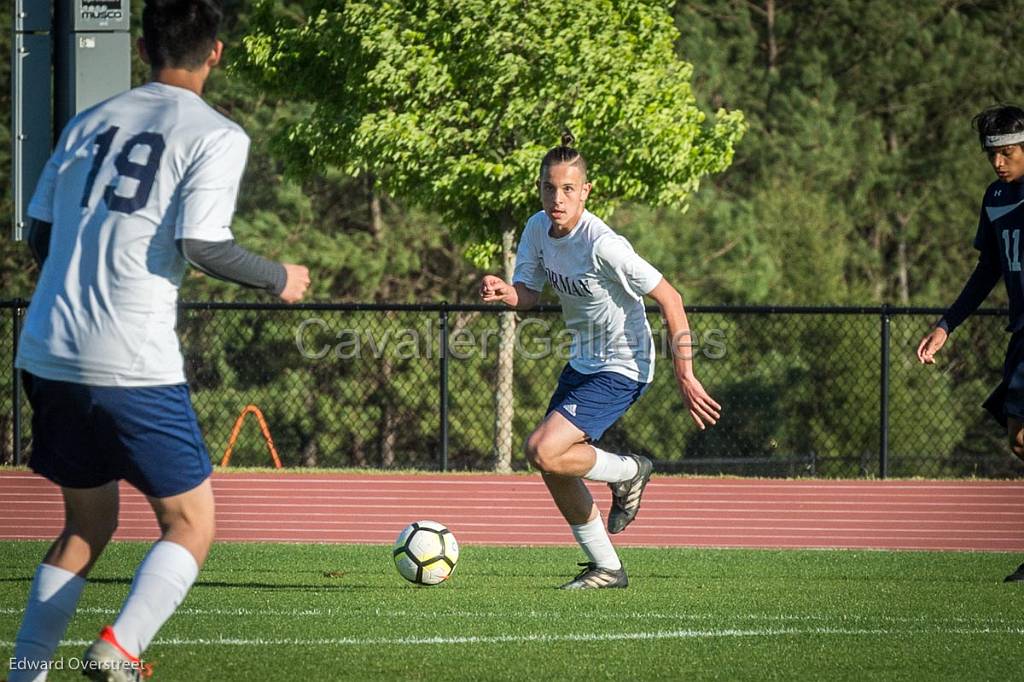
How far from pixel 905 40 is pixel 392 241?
1532 centimetres

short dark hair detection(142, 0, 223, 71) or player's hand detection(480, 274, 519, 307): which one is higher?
short dark hair detection(142, 0, 223, 71)

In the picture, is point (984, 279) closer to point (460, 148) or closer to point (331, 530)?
point (331, 530)

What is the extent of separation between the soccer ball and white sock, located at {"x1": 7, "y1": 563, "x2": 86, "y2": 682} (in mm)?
3213

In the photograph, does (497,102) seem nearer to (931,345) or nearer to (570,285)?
(570,285)

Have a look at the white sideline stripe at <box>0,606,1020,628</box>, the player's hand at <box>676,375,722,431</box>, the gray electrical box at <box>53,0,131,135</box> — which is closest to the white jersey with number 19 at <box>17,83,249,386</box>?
the white sideline stripe at <box>0,606,1020,628</box>

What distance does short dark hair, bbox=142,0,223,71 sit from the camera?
13.7 feet

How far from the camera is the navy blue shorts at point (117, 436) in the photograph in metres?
4.04

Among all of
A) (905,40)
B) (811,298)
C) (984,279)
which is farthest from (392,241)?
(984,279)

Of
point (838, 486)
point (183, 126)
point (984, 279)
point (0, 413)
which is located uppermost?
point (183, 126)

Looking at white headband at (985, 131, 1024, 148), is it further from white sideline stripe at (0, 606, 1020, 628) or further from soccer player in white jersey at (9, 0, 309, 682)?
soccer player in white jersey at (9, 0, 309, 682)

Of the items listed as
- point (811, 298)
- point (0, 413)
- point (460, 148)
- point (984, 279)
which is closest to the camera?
point (984, 279)

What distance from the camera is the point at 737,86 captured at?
35219mm

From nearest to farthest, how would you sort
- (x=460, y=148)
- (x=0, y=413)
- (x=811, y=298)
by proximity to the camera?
(x=460, y=148), (x=0, y=413), (x=811, y=298)

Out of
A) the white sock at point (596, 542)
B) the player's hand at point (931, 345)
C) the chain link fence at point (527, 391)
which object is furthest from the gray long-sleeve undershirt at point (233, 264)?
the chain link fence at point (527, 391)
